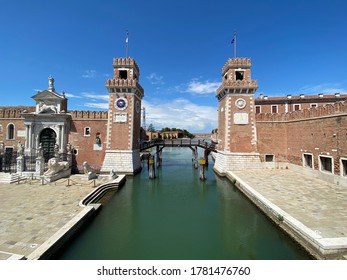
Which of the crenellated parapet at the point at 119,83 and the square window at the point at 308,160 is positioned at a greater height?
the crenellated parapet at the point at 119,83

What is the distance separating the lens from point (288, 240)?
7.92 metres

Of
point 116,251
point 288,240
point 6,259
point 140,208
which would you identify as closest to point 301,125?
point 288,240

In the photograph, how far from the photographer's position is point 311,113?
59.3 feet

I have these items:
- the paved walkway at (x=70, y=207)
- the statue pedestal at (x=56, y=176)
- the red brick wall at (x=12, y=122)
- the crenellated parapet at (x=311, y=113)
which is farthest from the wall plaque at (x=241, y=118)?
the red brick wall at (x=12, y=122)

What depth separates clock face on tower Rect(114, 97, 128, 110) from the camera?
22.1m

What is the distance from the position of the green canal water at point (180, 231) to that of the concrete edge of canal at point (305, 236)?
307mm

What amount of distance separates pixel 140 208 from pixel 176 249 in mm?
5378

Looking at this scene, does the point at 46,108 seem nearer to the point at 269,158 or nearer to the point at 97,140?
the point at 97,140

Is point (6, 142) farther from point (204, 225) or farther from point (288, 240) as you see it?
point (288, 240)

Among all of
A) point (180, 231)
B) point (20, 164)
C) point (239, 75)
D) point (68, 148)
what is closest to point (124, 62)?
point (68, 148)

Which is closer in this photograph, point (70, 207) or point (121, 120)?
point (70, 207)

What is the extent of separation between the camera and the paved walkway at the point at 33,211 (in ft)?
22.1

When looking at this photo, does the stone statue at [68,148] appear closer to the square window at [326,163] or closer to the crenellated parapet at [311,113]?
the crenellated parapet at [311,113]

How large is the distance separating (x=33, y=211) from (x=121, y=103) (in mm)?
14878
